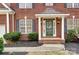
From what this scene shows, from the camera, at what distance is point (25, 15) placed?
230 inches

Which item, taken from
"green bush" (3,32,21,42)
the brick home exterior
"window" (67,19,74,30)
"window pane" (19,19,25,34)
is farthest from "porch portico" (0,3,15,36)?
"window" (67,19,74,30)

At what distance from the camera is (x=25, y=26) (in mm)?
5754

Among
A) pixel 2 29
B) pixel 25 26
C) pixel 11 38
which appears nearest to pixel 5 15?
pixel 2 29

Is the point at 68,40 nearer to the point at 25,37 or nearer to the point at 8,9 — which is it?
the point at 25,37

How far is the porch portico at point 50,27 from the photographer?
5902mm

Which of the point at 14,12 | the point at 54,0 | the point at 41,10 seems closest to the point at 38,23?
the point at 41,10

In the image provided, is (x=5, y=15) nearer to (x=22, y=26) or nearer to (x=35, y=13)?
(x=22, y=26)

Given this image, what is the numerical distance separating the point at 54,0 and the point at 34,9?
201 inches

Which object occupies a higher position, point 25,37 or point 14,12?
point 14,12

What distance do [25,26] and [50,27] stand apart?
3.33ft

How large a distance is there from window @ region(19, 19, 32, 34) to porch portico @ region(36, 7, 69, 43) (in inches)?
12.3
